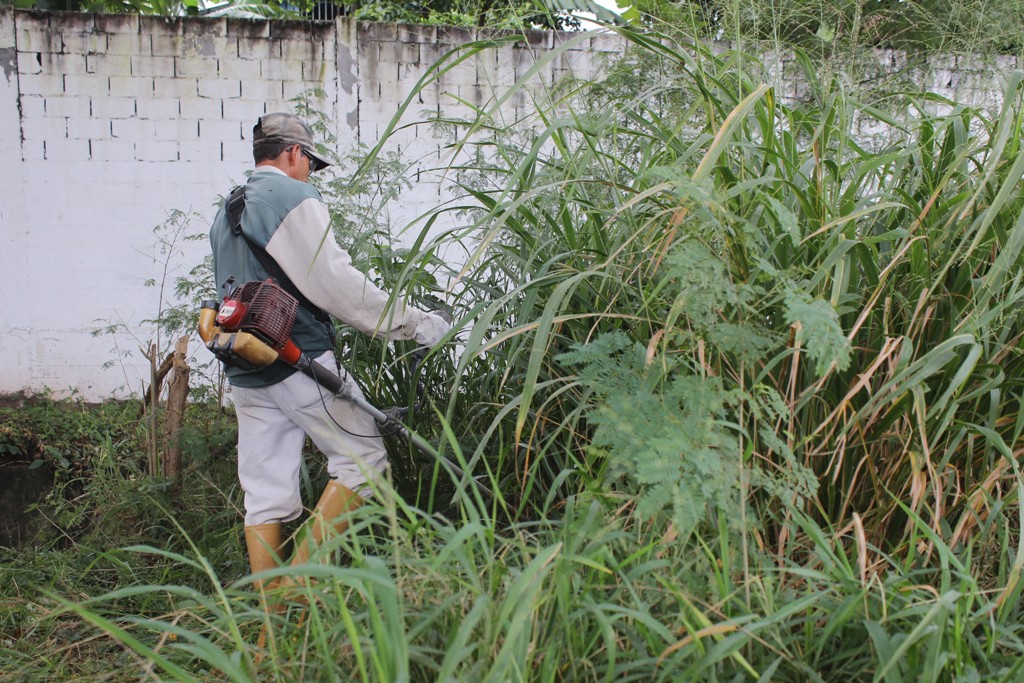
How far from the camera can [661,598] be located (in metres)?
1.93

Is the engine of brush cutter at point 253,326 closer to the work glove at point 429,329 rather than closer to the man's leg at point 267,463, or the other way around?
the man's leg at point 267,463

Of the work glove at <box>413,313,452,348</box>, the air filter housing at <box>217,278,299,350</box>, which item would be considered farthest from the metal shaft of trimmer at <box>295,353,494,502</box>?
the work glove at <box>413,313,452,348</box>

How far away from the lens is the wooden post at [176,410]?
3.75 meters

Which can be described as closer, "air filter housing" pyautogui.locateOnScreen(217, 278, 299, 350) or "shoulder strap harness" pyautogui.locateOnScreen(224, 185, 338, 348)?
"air filter housing" pyautogui.locateOnScreen(217, 278, 299, 350)

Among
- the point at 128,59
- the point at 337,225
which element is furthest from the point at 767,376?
the point at 128,59

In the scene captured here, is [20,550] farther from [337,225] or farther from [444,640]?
[444,640]

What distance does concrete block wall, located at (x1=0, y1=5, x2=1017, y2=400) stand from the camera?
18.7 ft

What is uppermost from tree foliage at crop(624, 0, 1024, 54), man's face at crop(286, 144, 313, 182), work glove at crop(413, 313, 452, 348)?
tree foliage at crop(624, 0, 1024, 54)

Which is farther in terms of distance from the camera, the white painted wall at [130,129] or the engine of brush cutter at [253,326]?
the white painted wall at [130,129]

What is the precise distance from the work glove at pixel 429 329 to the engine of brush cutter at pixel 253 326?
399mm

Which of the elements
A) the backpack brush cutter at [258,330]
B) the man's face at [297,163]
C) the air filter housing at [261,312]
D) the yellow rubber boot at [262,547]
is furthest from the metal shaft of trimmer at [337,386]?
the man's face at [297,163]

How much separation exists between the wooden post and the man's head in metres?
0.94

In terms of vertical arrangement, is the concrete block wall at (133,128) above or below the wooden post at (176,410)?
above

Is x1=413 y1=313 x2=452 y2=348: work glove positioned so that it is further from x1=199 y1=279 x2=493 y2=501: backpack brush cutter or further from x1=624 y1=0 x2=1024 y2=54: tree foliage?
x1=624 y1=0 x2=1024 y2=54: tree foliage
